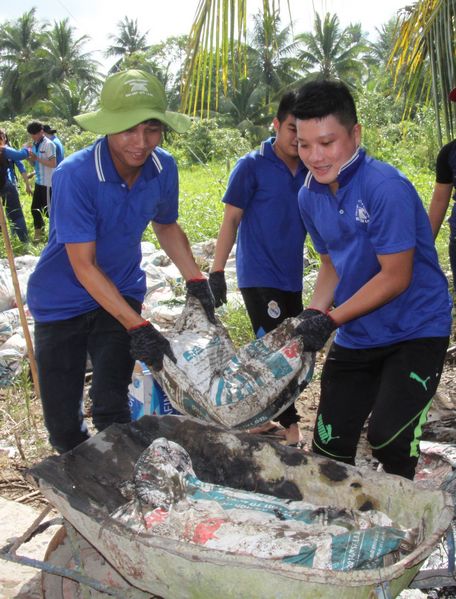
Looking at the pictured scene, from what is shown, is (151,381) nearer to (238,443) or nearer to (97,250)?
(97,250)

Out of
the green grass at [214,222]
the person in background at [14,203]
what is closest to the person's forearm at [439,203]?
the green grass at [214,222]

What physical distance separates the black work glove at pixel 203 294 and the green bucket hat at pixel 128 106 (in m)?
0.67

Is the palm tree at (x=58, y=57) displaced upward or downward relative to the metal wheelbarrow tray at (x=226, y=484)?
upward

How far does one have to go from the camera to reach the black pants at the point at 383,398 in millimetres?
2338

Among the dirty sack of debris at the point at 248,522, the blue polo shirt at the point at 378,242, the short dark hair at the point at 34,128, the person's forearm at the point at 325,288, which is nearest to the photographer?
the dirty sack of debris at the point at 248,522

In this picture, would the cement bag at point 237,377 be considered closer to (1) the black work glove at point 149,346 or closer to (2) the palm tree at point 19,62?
(1) the black work glove at point 149,346

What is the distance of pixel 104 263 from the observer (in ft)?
9.32

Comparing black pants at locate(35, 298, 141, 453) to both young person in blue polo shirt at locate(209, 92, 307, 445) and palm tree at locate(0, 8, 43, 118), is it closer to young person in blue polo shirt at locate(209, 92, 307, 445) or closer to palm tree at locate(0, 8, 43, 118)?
young person in blue polo shirt at locate(209, 92, 307, 445)

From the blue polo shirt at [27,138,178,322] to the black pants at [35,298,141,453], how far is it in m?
0.07

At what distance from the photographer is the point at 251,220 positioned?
3.60m

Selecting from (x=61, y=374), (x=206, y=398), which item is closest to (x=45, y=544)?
(x=61, y=374)

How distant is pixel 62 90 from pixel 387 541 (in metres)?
33.4

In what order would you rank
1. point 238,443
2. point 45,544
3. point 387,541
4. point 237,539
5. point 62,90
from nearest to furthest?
point 387,541 → point 237,539 → point 238,443 → point 45,544 → point 62,90

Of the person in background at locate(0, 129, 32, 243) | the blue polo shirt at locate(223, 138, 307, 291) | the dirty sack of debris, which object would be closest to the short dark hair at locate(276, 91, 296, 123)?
the blue polo shirt at locate(223, 138, 307, 291)
